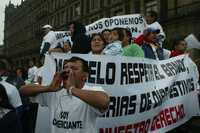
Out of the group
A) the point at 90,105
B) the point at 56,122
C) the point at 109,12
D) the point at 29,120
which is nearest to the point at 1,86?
the point at 56,122

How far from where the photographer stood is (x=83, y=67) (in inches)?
170

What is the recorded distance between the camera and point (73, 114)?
4301 mm

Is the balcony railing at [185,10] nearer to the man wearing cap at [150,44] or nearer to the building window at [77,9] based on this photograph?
the building window at [77,9]

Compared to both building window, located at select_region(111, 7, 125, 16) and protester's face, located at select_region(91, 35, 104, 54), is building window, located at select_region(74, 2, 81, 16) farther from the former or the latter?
protester's face, located at select_region(91, 35, 104, 54)

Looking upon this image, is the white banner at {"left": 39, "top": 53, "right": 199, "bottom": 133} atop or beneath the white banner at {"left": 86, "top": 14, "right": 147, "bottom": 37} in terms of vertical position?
beneath

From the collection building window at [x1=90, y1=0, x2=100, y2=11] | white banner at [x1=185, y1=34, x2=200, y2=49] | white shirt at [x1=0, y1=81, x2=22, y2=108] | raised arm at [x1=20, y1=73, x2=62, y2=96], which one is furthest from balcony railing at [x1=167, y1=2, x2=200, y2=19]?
raised arm at [x1=20, y1=73, x2=62, y2=96]

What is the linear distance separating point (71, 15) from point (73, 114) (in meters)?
58.2

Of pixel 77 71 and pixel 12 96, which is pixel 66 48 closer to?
pixel 12 96

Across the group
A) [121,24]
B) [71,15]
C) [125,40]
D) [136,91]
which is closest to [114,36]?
[125,40]

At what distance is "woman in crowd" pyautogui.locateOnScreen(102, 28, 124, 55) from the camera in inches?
279

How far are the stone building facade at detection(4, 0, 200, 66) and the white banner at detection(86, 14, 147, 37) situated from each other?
1.52m

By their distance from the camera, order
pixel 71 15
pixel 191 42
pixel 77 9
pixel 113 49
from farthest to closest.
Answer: pixel 71 15, pixel 77 9, pixel 191 42, pixel 113 49

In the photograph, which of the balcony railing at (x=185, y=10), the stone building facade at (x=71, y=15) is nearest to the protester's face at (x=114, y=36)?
the stone building facade at (x=71, y=15)

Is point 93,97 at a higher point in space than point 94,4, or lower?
lower
